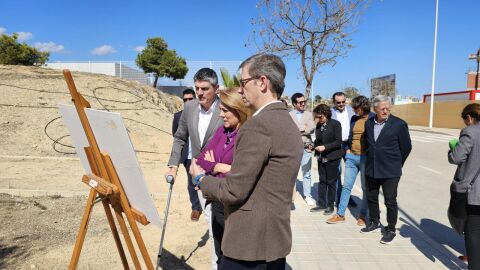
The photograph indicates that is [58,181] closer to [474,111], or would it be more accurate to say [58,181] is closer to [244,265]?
[244,265]

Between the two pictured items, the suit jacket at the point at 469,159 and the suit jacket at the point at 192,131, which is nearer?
the suit jacket at the point at 469,159

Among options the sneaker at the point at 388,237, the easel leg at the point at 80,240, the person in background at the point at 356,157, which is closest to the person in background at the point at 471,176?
the sneaker at the point at 388,237

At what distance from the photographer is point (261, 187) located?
185cm

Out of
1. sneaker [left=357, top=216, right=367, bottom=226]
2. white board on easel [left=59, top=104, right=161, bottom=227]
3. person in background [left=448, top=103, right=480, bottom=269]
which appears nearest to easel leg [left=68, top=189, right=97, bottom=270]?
white board on easel [left=59, top=104, right=161, bottom=227]

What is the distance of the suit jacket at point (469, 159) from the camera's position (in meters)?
3.54

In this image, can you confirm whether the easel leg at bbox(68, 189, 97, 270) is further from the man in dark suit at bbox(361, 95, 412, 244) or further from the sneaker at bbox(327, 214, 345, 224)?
the sneaker at bbox(327, 214, 345, 224)

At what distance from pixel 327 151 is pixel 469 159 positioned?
100 inches

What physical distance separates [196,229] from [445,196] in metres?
5.29

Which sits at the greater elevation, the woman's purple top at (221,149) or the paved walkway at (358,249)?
the woman's purple top at (221,149)

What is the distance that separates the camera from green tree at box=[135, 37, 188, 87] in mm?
34625

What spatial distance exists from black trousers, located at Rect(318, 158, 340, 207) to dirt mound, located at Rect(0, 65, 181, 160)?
642 centimetres

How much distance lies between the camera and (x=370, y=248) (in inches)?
180

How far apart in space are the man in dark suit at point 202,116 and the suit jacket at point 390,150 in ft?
7.18

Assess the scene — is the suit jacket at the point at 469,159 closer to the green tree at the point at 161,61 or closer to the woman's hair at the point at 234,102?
the woman's hair at the point at 234,102
